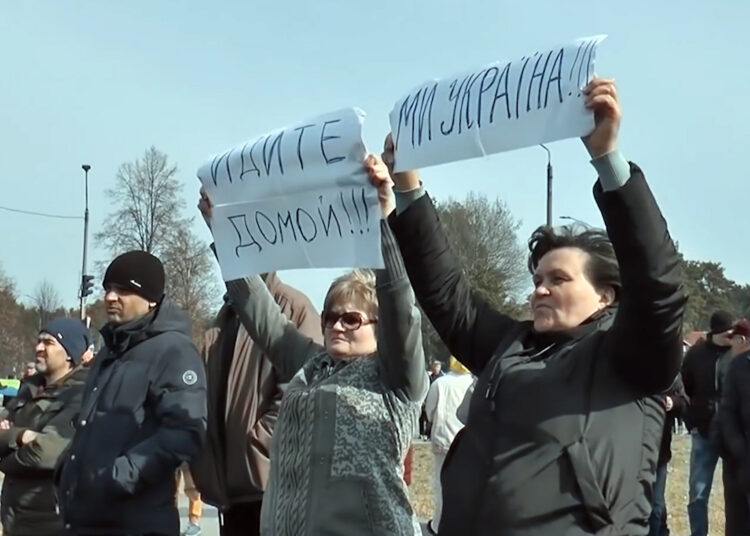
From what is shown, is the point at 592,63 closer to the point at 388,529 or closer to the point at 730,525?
the point at 388,529

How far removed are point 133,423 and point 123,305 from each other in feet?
1.88

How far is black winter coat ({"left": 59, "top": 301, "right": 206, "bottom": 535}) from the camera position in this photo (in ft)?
13.8

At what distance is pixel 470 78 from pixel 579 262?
675 mm

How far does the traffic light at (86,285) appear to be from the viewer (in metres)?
29.8

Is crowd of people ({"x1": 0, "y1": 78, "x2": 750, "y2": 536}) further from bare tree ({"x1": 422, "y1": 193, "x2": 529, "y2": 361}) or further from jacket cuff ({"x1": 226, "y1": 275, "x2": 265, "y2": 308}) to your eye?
bare tree ({"x1": 422, "y1": 193, "x2": 529, "y2": 361})

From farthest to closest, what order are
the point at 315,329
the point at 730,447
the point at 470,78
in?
the point at 730,447 → the point at 315,329 → the point at 470,78

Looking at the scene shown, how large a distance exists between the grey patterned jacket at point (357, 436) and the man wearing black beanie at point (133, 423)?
2.68 ft

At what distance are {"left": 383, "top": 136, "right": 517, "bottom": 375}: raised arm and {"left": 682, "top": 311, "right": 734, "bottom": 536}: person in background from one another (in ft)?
20.2

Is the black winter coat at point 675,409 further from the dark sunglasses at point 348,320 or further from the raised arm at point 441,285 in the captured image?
the raised arm at point 441,285

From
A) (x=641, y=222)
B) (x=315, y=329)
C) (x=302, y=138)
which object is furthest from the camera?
(x=315, y=329)

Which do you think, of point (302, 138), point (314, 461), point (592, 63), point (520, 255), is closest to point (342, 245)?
point (302, 138)

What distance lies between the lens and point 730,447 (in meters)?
6.30

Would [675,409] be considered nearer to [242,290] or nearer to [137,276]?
[137,276]

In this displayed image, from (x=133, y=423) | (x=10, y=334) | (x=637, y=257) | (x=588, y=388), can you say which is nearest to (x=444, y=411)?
(x=133, y=423)
